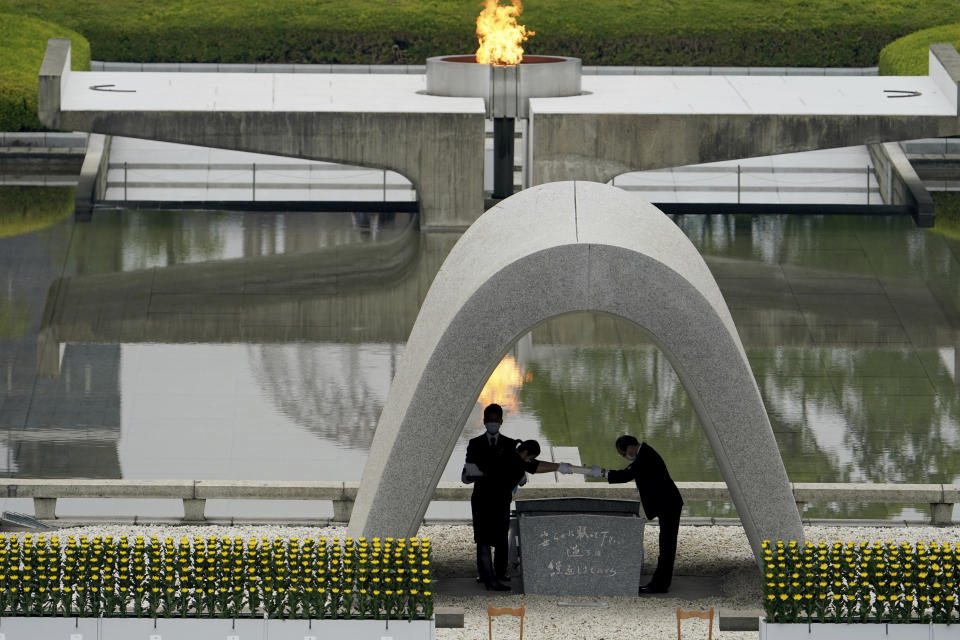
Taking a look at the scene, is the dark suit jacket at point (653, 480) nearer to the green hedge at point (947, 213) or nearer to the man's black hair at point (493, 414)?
the man's black hair at point (493, 414)

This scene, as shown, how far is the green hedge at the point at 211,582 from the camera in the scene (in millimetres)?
12719

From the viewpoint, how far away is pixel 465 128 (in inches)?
1176

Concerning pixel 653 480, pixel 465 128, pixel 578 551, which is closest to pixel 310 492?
pixel 578 551

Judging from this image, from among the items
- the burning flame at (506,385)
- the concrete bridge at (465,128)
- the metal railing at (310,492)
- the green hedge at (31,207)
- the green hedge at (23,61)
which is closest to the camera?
the metal railing at (310,492)

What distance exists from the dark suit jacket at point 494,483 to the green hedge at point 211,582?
158 centimetres

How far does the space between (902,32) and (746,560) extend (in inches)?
1103

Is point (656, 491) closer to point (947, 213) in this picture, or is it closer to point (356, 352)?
point (356, 352)

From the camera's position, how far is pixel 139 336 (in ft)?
78.7

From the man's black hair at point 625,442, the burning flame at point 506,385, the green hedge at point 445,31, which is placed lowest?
the man's black hair at point 625,442

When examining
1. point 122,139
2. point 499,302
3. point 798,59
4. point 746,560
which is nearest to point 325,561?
point 499,302

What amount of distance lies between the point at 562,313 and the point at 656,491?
1.80 m

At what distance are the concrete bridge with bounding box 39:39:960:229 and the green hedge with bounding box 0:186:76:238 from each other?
70.4 inches

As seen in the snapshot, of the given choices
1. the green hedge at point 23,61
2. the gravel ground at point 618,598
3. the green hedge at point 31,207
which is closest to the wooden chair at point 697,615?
the gravel ground at point 618,598

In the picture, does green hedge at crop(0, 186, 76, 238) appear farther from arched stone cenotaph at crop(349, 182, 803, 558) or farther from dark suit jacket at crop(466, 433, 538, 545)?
arched stone cenotaph at crop(349, 182, 803, 558)
